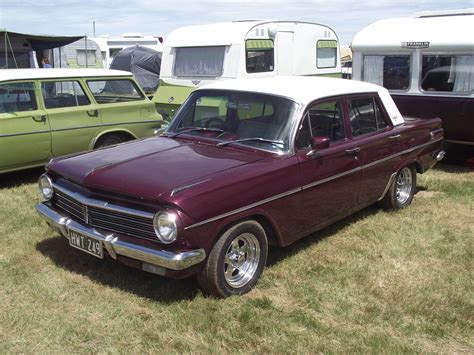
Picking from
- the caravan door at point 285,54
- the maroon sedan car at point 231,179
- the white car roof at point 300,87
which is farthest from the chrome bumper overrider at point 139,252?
the caravan door at point 285,54

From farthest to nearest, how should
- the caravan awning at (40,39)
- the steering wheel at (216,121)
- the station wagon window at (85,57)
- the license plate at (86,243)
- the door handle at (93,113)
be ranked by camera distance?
the station wagon window at (85,57) < the caravan awning at (40,39) < the door handle at (93,113) < the steering wheel at (216,121) < the license plate at (86,243)

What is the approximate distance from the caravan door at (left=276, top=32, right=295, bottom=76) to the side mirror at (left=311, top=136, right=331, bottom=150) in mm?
6066

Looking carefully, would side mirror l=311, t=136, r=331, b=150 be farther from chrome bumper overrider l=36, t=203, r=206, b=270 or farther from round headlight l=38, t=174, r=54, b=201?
round headlight l=38, t=174, r=54, b=201

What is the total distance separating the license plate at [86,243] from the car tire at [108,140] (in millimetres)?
3916

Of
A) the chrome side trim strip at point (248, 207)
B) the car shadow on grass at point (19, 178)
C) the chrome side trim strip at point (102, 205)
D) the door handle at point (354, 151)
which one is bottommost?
the car shadow on grass at point (19, 178)

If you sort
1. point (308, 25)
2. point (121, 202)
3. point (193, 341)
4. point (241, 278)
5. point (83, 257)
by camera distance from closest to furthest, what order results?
point (193, 341), point (121, 202), point (241, 278), point (83, 257), point (308, 25)

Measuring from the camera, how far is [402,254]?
16.2 feet

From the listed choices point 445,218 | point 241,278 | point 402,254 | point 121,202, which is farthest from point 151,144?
point 445,218

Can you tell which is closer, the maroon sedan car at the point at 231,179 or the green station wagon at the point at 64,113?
the maroon sedan car at the point at 231,179

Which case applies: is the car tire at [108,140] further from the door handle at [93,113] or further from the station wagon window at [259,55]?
the station wagon window at [259,55]

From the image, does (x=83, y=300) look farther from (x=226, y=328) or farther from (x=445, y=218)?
(x=445, y=218)

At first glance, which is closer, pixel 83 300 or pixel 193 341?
pixel 193 341

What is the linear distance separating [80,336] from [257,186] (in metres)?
1.62

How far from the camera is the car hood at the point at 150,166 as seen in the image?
375 centimetres
